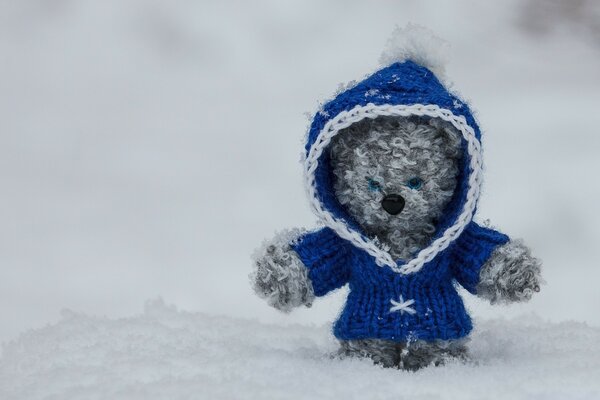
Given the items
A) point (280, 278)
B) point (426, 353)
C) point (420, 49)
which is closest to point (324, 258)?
point (280, 278)

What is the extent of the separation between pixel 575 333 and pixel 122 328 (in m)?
0.65

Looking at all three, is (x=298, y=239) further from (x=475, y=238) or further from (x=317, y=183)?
(x=475, y=238)

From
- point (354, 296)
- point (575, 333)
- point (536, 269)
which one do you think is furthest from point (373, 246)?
point (575, 333)

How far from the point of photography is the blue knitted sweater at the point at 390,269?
1290 mm

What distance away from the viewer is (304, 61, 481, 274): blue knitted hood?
4.15 feet

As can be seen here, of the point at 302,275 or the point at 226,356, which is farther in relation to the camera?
the point at 302,275

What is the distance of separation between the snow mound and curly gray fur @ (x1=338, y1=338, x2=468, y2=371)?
0.14 feet

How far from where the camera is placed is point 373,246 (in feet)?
4.28

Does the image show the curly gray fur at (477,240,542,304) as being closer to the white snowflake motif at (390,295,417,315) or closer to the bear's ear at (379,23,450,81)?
the white snowflake motif at (390,295,417,315)

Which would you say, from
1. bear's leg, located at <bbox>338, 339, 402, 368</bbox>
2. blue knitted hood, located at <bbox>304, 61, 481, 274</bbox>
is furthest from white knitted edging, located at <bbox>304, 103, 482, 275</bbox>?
bear's leg, located at <bbox>338, 339, 402, 368</bbox>

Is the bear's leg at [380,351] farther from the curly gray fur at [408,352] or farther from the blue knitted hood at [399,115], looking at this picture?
the blue knitted hood at [399,115]

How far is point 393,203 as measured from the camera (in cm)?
130

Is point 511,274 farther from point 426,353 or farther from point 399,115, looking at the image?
point 399,115

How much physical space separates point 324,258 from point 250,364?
0.77 ft
